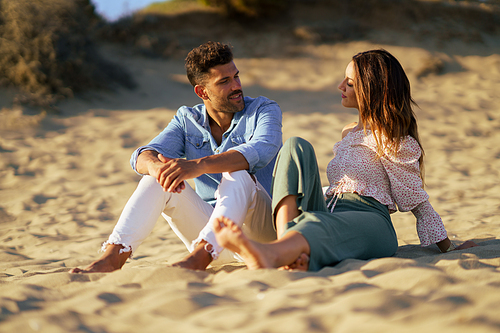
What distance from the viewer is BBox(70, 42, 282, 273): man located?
2129 mm

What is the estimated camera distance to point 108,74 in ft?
32.6

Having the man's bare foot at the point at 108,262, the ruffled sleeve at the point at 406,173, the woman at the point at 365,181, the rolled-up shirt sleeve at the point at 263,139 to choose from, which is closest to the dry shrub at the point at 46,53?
the rolled-up shirt sleeve at the point at 263,139

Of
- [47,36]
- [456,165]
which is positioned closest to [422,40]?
[456,165]

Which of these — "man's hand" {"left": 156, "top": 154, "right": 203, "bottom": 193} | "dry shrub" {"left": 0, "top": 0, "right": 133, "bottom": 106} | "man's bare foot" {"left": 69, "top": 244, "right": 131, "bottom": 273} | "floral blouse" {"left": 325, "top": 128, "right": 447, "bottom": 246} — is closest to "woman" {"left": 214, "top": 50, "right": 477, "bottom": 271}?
"floral blouse" {"left": 325, "top": 128, "right": 447, "bottom": 246}

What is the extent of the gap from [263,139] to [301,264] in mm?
957

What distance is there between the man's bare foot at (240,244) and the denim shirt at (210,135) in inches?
39.0

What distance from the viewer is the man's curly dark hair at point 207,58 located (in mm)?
2826

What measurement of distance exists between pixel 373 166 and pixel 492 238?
3.71 ft

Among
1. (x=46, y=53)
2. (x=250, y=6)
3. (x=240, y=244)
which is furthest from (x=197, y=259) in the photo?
(x=250, y=6)

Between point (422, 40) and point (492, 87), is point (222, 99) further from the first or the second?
point (422, 40)

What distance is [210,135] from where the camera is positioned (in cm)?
283

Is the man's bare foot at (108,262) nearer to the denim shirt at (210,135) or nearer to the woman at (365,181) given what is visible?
the denim shirt at (210,135)

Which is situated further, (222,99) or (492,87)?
(492,87)

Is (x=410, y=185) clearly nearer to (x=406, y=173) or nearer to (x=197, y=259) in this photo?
(x=406, y=173)
